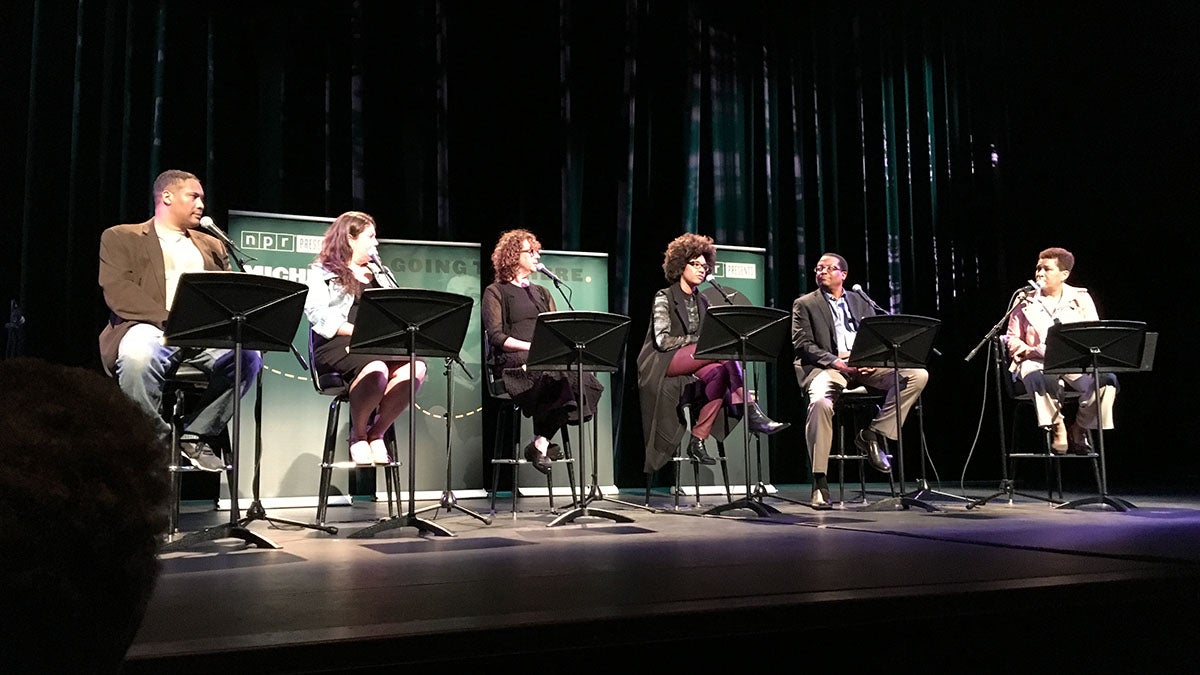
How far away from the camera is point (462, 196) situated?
264 inches

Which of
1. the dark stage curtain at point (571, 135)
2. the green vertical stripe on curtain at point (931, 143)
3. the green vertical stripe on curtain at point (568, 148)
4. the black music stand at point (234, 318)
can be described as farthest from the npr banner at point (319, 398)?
the green vertical stripe on curtain at point (931, 143)

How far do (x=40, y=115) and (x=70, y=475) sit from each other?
19.1 feet

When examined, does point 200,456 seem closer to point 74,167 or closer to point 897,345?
point 74,167

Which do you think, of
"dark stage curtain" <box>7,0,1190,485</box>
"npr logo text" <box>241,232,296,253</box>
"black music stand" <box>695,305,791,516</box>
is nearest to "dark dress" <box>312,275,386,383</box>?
"npr logo text" <box>241,232,296,253</box>

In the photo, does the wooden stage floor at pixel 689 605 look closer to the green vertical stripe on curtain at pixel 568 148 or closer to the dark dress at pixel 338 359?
the dark dress at pixel 338 359

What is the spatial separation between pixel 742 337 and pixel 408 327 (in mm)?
1670

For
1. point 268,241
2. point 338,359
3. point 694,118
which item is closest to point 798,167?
point 694,118

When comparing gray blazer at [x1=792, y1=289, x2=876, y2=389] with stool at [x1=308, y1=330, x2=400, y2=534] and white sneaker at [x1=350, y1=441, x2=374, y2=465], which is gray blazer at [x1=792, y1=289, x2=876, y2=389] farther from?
white sneaker at [x1=350, y1=441, x2=374, y2=465]

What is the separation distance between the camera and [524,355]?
5.11 m

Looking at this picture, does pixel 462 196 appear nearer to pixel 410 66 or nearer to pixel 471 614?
pixel 410 66

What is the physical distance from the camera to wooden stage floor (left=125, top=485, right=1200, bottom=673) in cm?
165

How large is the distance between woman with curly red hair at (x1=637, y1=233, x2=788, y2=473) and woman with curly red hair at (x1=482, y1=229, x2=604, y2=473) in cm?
46

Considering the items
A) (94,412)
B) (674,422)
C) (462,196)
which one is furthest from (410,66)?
(94,412)

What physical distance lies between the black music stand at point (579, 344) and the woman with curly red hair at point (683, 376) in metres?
1.03
